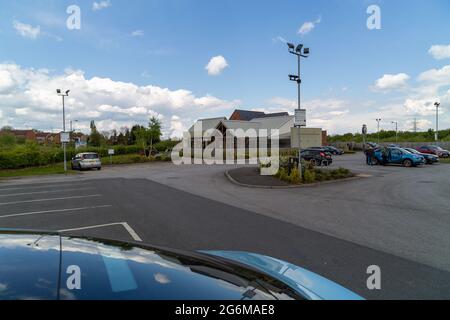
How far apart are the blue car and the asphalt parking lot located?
47.1 feet

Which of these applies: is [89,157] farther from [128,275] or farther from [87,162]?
[128,275]

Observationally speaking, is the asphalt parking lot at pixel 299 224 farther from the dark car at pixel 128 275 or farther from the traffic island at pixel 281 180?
the traffic island at pixel 281 180

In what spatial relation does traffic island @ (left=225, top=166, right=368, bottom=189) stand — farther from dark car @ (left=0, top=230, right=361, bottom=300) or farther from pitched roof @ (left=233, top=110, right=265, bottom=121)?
pitched roof @ (left=233, top=110, right=265, bottom=121)

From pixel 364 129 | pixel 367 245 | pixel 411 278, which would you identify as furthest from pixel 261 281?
pixel 364 129

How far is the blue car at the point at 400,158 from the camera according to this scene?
87.5 ft

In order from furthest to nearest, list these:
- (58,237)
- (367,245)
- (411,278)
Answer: (367,245) → (411,278) → (58,237)

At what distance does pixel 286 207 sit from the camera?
10383 millimetres

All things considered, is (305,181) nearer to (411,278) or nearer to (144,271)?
(411,278)

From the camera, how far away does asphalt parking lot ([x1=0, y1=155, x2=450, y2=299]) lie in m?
4.96
